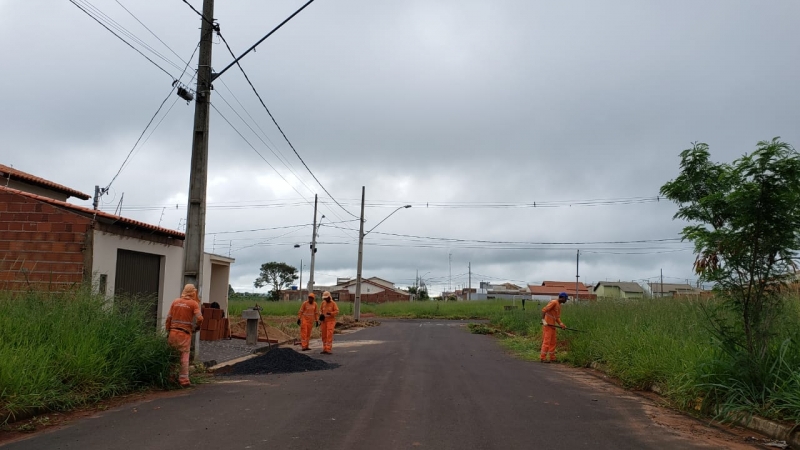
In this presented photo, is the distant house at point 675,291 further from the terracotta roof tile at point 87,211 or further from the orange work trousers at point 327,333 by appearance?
the terracotta roof tile at point 87,211

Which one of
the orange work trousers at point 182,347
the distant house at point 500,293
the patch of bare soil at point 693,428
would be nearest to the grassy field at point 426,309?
the distant house at point 500,293

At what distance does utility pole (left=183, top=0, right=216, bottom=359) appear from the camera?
42.1 feet

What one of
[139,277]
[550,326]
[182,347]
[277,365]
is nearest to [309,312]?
[277,365]

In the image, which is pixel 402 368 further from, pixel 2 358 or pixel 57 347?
pixel 2 358

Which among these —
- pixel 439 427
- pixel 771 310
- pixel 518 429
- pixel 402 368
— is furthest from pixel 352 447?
pixel 402 368

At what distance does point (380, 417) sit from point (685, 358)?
201 inches

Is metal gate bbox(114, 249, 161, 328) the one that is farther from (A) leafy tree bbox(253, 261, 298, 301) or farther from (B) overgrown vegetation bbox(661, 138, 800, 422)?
(A) leafy tree bbox(253, 261, 298, 301)

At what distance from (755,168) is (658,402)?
3.77 metres

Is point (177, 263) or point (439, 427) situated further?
point (177, 263)

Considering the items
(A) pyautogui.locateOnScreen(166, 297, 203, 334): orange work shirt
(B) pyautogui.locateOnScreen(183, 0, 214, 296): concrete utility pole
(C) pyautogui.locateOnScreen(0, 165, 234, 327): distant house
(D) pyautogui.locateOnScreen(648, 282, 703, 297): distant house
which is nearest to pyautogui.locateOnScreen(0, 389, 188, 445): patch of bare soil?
(A) pyautogui.locateOnScreen(166, 297, 203, 334): orange work shirt

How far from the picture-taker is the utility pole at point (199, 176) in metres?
12.8

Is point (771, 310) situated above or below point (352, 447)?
above

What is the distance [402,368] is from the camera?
1338 cm

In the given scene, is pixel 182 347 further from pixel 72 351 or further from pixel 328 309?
pixel 328 309
